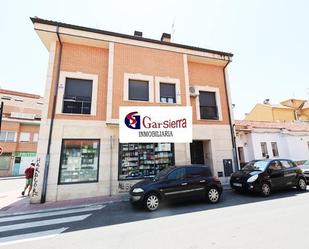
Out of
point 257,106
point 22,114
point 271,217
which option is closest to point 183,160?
point 271,217

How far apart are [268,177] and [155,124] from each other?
6.25 meters

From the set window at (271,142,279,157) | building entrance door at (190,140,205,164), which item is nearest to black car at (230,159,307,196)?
building entrance door at (190,140,205,164)

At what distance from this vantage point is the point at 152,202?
6.46 metres

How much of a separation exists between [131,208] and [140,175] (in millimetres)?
2995

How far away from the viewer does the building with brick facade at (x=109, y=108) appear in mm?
8961

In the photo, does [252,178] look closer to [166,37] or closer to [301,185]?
[301,185]

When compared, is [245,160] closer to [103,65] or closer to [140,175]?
[140,175]

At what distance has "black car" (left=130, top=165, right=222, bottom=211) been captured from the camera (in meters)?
6.49

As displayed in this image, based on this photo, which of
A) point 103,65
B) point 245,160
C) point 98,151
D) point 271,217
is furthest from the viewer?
point 245,160

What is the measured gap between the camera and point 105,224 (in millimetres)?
5219

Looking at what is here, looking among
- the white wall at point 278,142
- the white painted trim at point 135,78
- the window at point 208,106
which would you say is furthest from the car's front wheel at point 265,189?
the white wall at point 278,142

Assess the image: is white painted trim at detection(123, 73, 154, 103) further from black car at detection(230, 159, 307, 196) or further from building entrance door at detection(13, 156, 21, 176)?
building entrance door at detection(13, 156, 21, 176)

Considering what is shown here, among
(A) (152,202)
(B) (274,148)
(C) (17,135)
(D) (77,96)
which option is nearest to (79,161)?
(D) (77,96)

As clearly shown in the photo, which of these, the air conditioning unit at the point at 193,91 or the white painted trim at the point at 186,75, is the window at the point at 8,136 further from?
the air conditioning unit at the point at 193,91
